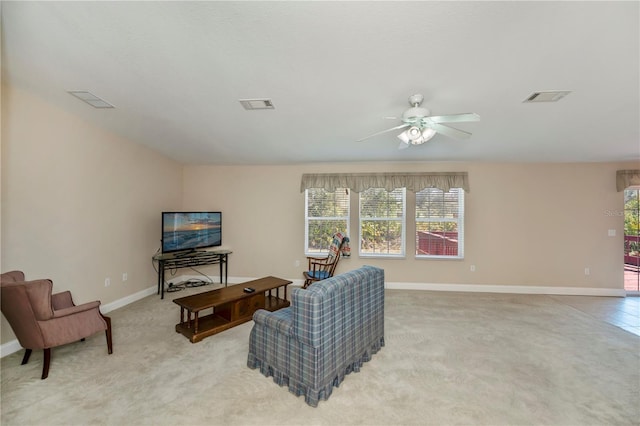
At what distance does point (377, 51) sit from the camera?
1880 mm

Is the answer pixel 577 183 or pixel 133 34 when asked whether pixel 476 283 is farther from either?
pixel 133 34

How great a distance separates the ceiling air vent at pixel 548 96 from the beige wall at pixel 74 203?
4.89 m

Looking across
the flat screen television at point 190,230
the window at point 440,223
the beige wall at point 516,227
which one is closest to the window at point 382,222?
the beige wall at point 516,227

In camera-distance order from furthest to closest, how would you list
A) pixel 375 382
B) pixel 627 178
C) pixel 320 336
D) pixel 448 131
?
pixel 627 178 → pixel 448 131 → pixel 375 382 → pixel 320 336

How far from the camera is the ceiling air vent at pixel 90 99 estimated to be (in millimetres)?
2591

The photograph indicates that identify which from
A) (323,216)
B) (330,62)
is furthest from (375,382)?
(323,216)

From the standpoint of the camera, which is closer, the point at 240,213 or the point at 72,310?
the point at 72,310

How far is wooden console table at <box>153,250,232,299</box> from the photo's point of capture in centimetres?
428

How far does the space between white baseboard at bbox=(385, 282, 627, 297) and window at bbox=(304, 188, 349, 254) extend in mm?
1427

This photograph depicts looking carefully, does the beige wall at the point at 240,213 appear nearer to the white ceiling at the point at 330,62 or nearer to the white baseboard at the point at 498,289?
the white baseboard at the point at 498,289

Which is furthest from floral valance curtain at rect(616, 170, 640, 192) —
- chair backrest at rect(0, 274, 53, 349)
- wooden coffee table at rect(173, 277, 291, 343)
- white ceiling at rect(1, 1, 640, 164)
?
chair backrest at rect(0, 274, 53, 349)

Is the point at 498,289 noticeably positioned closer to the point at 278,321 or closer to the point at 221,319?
the point at 278,321

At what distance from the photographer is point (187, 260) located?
4645 mm

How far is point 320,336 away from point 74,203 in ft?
10.9
